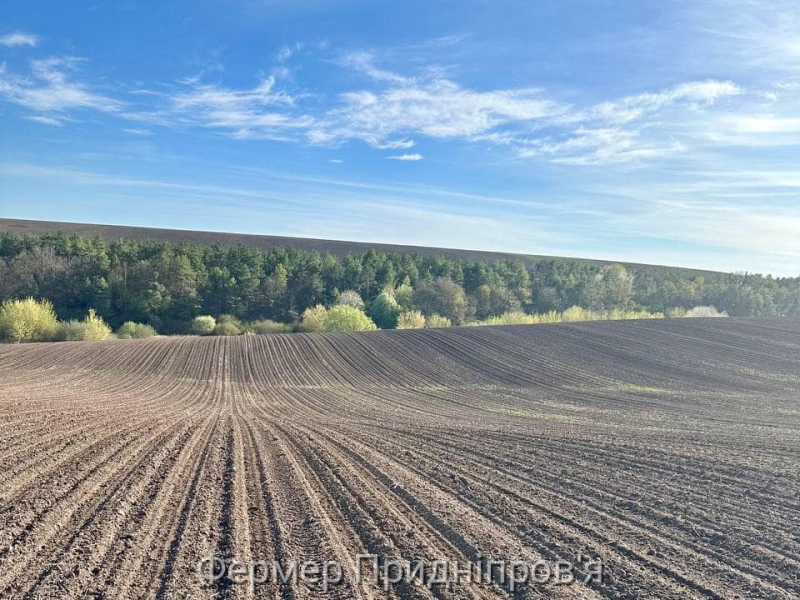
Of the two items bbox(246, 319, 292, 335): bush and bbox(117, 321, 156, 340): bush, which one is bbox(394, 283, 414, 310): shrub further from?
bbox(117, 321, 156, 340): bush

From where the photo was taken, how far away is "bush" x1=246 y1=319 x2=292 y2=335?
184ft

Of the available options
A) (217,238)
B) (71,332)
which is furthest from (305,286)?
(217,238)

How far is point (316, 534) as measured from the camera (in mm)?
7277

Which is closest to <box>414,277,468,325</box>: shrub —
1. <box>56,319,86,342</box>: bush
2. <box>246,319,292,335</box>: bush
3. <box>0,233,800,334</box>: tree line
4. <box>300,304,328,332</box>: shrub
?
<box>0,233,800,334</box>: tree line

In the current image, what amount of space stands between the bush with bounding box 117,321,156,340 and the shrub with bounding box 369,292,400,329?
21880mm

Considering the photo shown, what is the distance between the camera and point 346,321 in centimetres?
5394

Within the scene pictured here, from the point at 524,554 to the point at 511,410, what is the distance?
51.3 ft

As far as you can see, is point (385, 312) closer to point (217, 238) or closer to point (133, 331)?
point (133, 331)

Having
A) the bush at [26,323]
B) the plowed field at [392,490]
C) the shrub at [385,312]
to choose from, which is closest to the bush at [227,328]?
the bush at [26,323]

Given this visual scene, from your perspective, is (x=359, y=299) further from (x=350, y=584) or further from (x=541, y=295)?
(x=350, y=584)

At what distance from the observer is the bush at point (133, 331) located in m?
49.6

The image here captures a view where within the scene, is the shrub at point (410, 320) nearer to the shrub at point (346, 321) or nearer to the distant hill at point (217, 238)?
the shrub at point (346, 321)

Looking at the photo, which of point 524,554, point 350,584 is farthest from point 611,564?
point 350,584

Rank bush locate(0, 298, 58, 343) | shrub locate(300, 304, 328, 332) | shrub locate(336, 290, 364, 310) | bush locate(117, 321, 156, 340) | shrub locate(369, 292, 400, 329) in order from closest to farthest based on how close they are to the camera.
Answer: bush locate(0, 298, 58, 343) → bush locate(117, 321, 156, 340) → shrub locate(300, 304, 328, 332) → shrub locate(369, 292, 400, 329) → shrub locate(336, 290, 364, 310)
